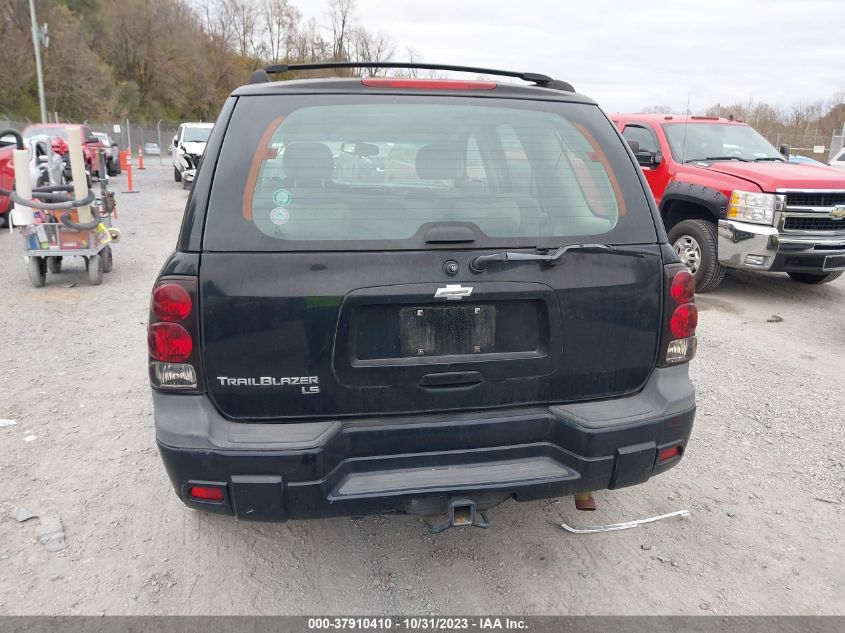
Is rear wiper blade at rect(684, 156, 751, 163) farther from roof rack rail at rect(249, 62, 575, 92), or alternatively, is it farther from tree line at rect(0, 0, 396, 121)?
tree line at rect(0, 0, 396, 121)

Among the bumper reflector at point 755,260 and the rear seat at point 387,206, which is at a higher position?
the rear seat at point 387,206

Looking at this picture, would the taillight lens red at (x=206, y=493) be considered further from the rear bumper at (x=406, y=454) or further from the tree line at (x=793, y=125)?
the tree line at (x=793, y=125)

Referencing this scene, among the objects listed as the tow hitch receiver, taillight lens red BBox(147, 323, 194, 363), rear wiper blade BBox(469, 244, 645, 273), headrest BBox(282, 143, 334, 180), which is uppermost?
headrest BBox(282, 143, 334, 180)

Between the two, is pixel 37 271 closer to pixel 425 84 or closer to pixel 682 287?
pixel 425 84

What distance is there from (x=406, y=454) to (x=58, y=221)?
6.55m

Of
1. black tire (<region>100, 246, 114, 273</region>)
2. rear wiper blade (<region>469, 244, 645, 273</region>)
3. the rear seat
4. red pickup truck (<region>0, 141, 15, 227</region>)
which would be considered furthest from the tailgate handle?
red pickup truck (<region>0, 141, 15, 227</region>)

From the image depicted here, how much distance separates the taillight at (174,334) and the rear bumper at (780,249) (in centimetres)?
664

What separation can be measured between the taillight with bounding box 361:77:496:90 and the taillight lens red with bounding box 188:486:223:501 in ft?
5.36

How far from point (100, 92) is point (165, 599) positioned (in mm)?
51437

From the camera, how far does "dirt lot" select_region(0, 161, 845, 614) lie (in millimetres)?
2682

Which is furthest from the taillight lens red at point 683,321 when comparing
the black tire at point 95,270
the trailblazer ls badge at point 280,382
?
the black tire at point 95,270

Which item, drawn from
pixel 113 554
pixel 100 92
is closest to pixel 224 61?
pixel 100 92

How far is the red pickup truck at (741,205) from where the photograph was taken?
23.5ft

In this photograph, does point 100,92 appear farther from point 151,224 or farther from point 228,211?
point 228,211
